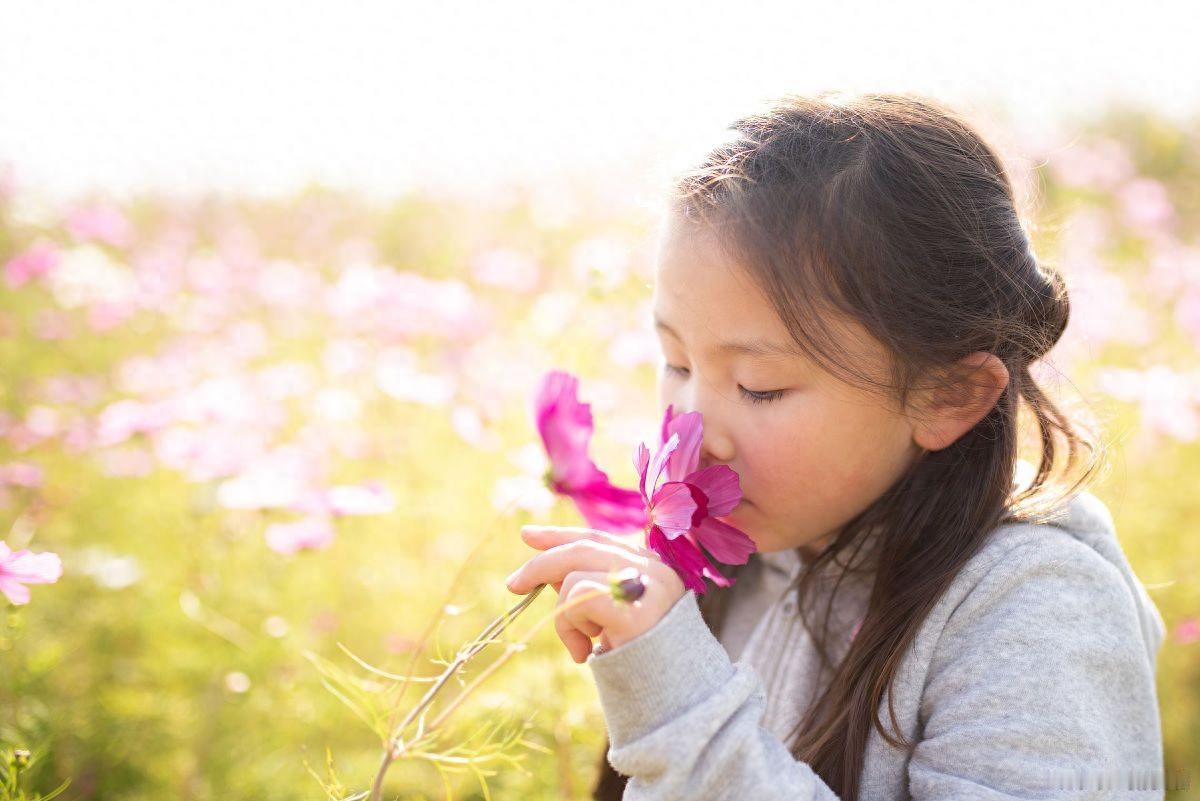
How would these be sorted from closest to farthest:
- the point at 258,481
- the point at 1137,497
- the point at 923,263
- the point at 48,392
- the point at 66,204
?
the point at 923,263, the point at 258,481, the point at 1137,497, the point at 48,392, the point at 66,204

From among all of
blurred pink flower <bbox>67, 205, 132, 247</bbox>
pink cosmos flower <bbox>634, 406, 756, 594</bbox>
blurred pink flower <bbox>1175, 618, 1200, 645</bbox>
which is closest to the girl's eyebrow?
pink cosmos flower <bbox>634, 406, 756, 594</bbox>

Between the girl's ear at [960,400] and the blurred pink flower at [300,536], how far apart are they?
900mm

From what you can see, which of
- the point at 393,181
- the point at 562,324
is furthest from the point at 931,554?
the point at 393,181

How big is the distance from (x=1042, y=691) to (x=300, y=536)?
1030 mm

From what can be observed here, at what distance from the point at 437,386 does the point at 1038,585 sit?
1.33 metres

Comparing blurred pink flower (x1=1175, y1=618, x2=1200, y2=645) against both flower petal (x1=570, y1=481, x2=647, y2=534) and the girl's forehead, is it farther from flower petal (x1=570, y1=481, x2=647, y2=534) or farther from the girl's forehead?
flower petal (x1=570, y1=481, x2=647, y2=534)

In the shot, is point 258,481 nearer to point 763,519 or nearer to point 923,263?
point 763,519

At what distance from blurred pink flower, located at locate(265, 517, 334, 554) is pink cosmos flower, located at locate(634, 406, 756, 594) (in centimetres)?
80

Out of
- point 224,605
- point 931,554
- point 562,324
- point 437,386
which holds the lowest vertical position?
point 224,605

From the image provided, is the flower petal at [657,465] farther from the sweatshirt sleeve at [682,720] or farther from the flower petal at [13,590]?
the flower petal at [13,590]

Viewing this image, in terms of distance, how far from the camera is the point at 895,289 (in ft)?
2.86

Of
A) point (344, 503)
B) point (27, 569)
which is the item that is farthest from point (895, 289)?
point (344, 503)

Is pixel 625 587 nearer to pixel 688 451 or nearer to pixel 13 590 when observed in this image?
pixel 688 451

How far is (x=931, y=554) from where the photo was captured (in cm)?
91
